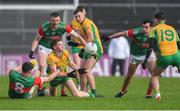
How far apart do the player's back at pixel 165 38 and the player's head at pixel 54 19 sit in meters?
2.47

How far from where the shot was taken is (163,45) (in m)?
17.6

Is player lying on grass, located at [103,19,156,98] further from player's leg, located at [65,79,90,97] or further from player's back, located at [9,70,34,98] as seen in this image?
player's back, located at [9,70,34,98]

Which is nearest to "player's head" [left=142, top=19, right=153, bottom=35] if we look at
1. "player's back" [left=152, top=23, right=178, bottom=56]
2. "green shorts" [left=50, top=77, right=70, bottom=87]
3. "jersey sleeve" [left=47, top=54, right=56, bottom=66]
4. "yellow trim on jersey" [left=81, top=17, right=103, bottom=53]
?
"yellow trim on jersey" [left=81, top=17, right=103, bottom=53]

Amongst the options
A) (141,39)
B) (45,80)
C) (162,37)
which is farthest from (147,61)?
(45,80)

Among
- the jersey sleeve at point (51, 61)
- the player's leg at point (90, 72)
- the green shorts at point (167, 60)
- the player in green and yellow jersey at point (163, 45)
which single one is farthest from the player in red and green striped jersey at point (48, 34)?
the green shorts at point (167, 60)

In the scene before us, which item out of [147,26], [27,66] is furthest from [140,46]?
[27,66]

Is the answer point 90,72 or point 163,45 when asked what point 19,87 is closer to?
point 90,72

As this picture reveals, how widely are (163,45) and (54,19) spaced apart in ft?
9.11

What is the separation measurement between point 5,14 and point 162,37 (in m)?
17.9

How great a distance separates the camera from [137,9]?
3597 cm

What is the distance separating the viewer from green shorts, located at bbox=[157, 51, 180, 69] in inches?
690

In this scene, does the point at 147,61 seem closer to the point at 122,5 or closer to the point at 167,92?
the point at 167,92

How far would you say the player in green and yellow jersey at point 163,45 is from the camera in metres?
17.5

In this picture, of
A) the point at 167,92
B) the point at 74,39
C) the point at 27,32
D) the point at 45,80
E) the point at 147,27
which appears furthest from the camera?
the point at 27,32
